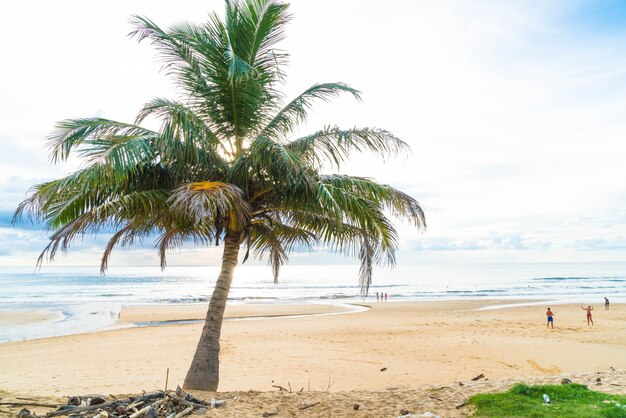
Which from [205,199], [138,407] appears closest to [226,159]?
[205,199]

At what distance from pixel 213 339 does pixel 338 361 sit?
275 inches

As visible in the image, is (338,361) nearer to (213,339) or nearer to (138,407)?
(213,339)

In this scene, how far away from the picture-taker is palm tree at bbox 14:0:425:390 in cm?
689

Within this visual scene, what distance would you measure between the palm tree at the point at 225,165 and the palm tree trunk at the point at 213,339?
18 millimetres

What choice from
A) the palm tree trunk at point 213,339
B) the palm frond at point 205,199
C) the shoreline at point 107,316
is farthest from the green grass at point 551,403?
the shoreline at point 107,316

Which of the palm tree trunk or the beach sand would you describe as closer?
the beach sand

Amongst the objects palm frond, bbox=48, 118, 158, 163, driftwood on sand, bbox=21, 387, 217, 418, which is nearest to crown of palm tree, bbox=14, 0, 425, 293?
palm frond, bbox=48, 118, 158, 163

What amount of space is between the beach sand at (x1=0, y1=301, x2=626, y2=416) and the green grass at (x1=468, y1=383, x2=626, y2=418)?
46cm

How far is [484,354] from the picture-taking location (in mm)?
14977

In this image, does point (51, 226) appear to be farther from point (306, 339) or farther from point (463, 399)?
point (306, 339)

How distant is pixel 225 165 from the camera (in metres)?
7.74

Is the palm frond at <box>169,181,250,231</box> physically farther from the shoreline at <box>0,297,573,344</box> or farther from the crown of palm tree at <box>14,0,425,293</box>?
the shoreline at <box>0,297,573,344</box>

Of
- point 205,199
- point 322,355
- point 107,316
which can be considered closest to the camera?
point 205,199

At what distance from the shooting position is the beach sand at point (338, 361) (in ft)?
24.6
